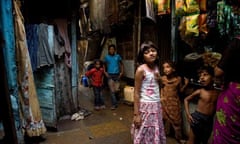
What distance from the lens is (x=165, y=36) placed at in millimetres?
4949

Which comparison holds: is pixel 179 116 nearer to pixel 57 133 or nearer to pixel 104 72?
pixel 57 133

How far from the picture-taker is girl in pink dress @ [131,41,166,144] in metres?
2.72

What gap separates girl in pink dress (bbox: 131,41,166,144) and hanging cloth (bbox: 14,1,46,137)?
84.5 inches

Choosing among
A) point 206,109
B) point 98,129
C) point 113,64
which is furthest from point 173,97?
point 113,64

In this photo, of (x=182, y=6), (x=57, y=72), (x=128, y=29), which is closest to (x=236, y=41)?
(x=182, y=6)

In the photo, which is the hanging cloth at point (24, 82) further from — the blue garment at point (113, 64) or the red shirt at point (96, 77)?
the blue garment at point (113, 64)

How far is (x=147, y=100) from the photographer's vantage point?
109 inches

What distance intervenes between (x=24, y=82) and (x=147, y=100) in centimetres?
233

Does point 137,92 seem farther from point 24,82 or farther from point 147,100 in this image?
point 24,82

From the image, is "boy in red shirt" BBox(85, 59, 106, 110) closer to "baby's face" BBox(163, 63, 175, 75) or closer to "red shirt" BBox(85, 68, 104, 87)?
"red shirt" BBox(85, 68, 104, 87)

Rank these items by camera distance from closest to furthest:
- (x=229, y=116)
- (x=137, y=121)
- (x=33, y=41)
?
(x=229, y=116) < (x=137, y=121) < (x=33, y=41)

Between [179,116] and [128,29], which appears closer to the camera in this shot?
[179,116]

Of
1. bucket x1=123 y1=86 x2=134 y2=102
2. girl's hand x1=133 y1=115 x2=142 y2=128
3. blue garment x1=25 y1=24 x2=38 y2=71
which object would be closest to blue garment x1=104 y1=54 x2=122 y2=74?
bucket x1=123 y1=86 x2=134 y2=102

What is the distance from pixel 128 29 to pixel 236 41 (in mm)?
5861
